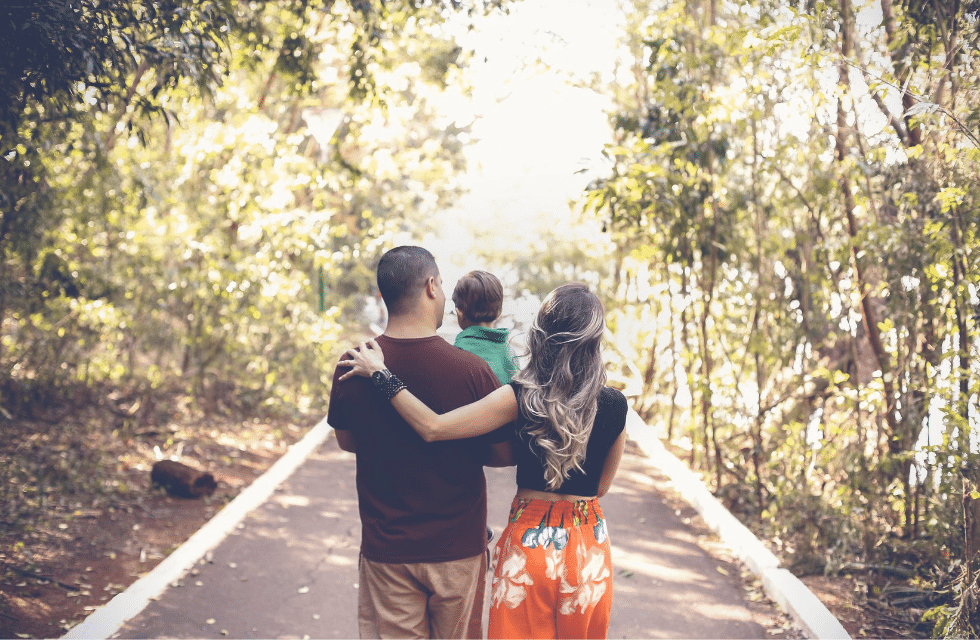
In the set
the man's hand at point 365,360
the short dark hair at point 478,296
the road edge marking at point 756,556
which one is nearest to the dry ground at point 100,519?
the road edge marking at point 756,556

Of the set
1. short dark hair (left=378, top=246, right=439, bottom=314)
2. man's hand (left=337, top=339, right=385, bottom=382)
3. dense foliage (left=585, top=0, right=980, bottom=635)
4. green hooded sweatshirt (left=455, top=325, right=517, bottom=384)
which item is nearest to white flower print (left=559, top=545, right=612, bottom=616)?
man's hand (left=337, top=339, right=385, bottom=382)

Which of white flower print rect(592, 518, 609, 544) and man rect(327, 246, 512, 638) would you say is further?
white flower print rect(592, 518, 609, 544)

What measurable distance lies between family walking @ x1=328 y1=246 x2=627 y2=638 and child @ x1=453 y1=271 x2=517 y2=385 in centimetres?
109

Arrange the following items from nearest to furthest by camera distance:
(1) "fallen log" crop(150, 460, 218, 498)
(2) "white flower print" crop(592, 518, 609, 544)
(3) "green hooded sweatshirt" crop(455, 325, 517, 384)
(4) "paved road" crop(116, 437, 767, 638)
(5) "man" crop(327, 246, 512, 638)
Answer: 1. (5) "man" crop(327, 246, 512, 638)
2. (2) "white flower print" crop(592, 518, 609, 544)
3. (3) "green hooded sweatshirt" crop(455, 325, 517, 384)
4. (4) "paved road" crop(116, 437, 767, 638)
5. (1) "fallen log" crop(150, 460, 218, 498)

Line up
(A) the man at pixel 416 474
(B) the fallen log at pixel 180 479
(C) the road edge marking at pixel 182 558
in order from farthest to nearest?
(B) the fallen log at pixel 180 479 < (C) the road edge marking at pixel 182 558 < (A) the man at pixel 416 474

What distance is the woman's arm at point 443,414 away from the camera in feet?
9.35

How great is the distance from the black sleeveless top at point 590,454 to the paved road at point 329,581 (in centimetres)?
271

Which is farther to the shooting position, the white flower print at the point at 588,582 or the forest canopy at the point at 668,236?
the forest canopy at the point at 668,236

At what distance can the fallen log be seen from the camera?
830 centimetres

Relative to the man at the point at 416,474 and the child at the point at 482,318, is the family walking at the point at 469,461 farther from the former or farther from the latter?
the child at the point at 482,318

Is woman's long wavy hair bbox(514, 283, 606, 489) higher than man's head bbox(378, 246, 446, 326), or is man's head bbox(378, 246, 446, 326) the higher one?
man's head bbox(378, 246, 446, 326)

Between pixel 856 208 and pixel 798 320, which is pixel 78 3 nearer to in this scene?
pixel 856 208

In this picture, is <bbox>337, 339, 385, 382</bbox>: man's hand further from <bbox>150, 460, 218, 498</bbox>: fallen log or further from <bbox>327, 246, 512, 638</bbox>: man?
<bbox>150, 460, 218, 498</bbox>: fallen log

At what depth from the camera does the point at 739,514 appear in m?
8.16
